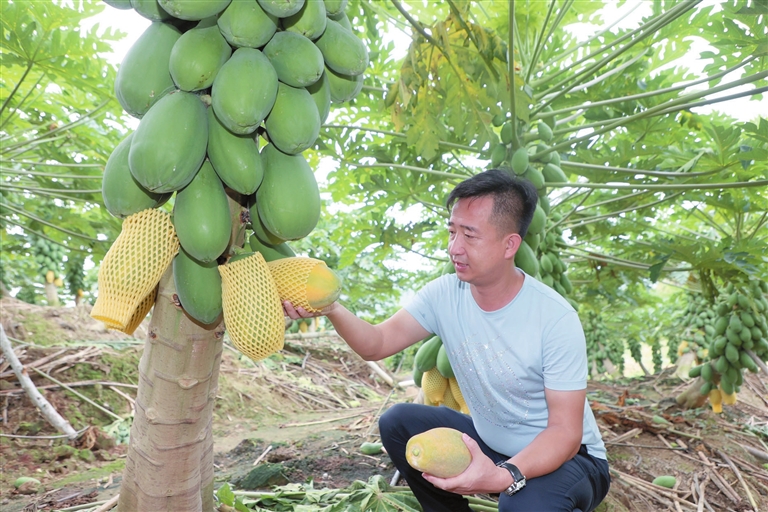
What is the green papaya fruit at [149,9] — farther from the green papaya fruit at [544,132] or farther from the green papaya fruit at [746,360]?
the green papaya fruit at [746,360]

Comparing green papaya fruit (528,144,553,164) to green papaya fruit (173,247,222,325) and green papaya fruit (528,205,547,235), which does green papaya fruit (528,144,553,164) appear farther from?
green papaya fruit (173,247,222,325)

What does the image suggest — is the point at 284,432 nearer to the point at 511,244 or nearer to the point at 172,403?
the point at 511,244

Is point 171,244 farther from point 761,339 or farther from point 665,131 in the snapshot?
point 761,339

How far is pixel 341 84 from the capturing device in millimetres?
1412

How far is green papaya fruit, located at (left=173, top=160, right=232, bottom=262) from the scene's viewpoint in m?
1.17

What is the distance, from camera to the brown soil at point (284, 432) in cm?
272

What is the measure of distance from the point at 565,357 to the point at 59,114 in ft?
10.7

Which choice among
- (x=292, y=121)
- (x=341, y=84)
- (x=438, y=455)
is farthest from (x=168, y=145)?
(x=438, y=455)

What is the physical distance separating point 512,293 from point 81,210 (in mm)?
4370

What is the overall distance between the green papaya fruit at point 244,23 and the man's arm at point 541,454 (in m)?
1.18

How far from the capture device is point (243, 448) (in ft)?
11.2

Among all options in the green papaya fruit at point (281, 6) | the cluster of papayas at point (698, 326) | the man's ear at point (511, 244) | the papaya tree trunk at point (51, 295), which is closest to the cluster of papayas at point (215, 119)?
the green papaya fruit at point (281, 6)

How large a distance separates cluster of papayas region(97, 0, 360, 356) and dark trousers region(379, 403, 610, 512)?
1.10 meters

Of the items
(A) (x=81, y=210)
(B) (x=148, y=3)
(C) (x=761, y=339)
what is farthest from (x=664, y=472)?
(A) (x=81, y=210)
